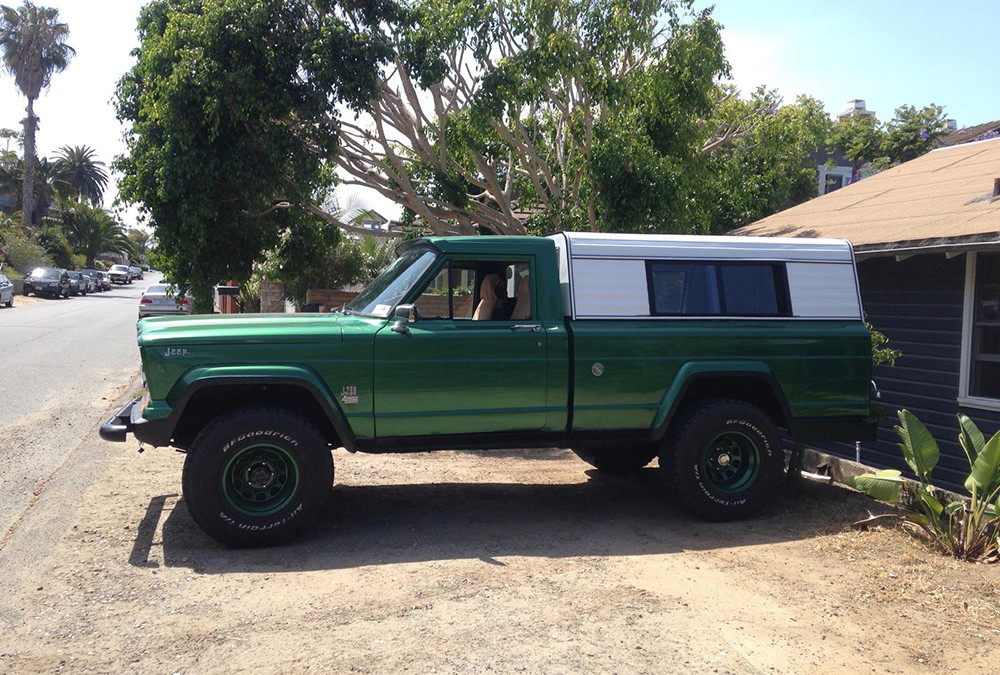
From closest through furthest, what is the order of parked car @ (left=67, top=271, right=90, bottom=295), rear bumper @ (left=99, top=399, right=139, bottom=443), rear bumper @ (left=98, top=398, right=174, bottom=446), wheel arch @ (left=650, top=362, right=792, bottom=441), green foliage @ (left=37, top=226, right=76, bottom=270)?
1. rear bumper @ (left=98, top=398, right=174, bottom=446)
2. rear bumper @ (left=99, top=399, right=139, bottom=443)
3. wheel arch @ (left=650, top=362, right=792, bottom=441)
4. parked car @ (left=67, top=271, right=90, bottom=295)
5. green foliage @ (left=37, top=226, right=76, bottom=270)

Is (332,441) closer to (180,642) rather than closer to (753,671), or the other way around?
(180,642)

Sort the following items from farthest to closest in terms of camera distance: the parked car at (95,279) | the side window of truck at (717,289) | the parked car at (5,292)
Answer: the parked car at (95,279) < the parked car at (5,292) < the side window of truck at (717,289)

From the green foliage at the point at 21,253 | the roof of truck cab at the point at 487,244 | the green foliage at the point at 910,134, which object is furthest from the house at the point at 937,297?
the green foliage at the point at 21,253

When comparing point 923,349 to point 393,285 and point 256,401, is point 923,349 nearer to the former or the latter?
point 393,285

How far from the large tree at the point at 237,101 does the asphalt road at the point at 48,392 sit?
259 centimetres

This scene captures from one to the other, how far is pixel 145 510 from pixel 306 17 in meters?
6.09

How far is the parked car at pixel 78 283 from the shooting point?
1773 inches

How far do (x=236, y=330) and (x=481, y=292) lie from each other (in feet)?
6.32

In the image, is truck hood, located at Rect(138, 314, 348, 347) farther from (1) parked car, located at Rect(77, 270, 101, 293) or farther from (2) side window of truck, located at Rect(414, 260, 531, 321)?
(1) parked car, located at Rect(77, 270, 101, 293)

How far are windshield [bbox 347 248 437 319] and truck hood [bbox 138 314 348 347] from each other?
32 centimetres

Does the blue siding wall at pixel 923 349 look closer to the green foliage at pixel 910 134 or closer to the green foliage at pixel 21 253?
the green foliage at pixel 910 134

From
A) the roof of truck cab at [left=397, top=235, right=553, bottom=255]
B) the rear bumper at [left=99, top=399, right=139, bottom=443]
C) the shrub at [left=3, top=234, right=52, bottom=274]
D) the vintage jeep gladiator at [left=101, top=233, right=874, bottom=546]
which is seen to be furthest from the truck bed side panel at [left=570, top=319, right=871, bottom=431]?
the shrub at [left=3, top=234, right=52, bottom=274]

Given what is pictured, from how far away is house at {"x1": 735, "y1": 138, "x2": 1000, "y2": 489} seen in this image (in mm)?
7797

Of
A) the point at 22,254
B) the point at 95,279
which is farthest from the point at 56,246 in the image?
the point at 22,254
